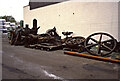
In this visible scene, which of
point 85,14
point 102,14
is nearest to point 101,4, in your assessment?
point 102,14

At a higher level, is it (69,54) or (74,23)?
(74,23)

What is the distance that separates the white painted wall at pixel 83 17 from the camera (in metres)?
8.59

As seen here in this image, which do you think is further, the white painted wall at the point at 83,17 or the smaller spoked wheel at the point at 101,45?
the white painted wall at the point at 83,17

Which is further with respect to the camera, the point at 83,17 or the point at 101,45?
the point at 83,17

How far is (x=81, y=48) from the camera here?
6289 millimetres

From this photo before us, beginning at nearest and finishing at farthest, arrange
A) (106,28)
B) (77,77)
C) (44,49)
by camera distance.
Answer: (77,77), (44,49), (106,28)

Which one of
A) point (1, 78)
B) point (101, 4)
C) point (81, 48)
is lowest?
point (1, 78)

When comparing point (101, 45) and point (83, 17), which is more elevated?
point (83, 17)

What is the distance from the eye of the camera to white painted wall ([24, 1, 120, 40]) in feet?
28.2

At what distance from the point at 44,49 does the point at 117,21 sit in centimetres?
599

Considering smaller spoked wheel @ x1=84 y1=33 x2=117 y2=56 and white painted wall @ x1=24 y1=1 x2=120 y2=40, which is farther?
white painted wall @ x1=24 y1=1 x2=120 y2=40

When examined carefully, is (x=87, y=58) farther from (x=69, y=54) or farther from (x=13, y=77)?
(x=13, y=77)

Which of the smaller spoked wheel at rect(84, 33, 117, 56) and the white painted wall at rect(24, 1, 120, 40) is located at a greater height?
the white painted wall at rect(24, 1, 120, 40)

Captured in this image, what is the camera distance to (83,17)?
33.8 feet
